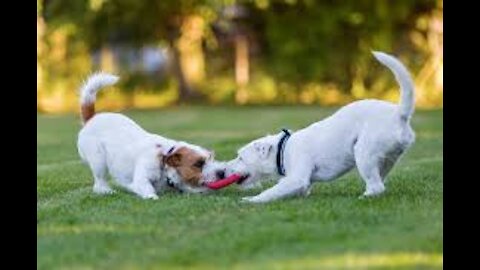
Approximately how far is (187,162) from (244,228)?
1991mm

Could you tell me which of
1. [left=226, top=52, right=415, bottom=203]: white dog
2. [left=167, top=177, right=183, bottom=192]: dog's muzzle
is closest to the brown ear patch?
[left=167, top=177, right=183, bottom=192]: dog's muzzle

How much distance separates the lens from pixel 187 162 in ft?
29.0

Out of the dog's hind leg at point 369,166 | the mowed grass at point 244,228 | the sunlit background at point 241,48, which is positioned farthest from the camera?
the sunlit background at point 241,48

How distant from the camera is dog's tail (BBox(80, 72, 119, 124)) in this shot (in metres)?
9.48

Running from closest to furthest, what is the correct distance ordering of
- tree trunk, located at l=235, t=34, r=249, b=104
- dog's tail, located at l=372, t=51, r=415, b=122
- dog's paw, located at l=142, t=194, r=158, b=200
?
dog's tail, located at l=372, t=51, r=415, b=122 → dog's paw, located at l=142, t=194, r=158, b=200 → tree trunk, located at l=235, t=34, r=249, b=104

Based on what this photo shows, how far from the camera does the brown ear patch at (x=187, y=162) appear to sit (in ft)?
28.9

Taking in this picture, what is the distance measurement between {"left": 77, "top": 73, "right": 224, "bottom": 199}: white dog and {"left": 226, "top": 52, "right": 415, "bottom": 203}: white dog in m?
0.33

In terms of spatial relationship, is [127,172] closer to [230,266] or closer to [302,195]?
[302,195]

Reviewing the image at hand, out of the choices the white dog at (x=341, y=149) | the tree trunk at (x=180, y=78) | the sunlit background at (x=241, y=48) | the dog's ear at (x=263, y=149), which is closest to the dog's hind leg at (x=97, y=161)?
the white dog at (x=341, y=149)

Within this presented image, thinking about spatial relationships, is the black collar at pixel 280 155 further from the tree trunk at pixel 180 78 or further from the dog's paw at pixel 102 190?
the tree trunk at pixel 180 78

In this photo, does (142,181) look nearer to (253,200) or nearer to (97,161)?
(97,161)

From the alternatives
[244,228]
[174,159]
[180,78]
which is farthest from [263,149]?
[180,78]

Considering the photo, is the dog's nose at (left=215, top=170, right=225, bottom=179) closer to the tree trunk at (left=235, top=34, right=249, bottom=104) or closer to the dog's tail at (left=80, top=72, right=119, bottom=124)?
the dog's tail at (left=80, top=72, right=119, bottom=124)
